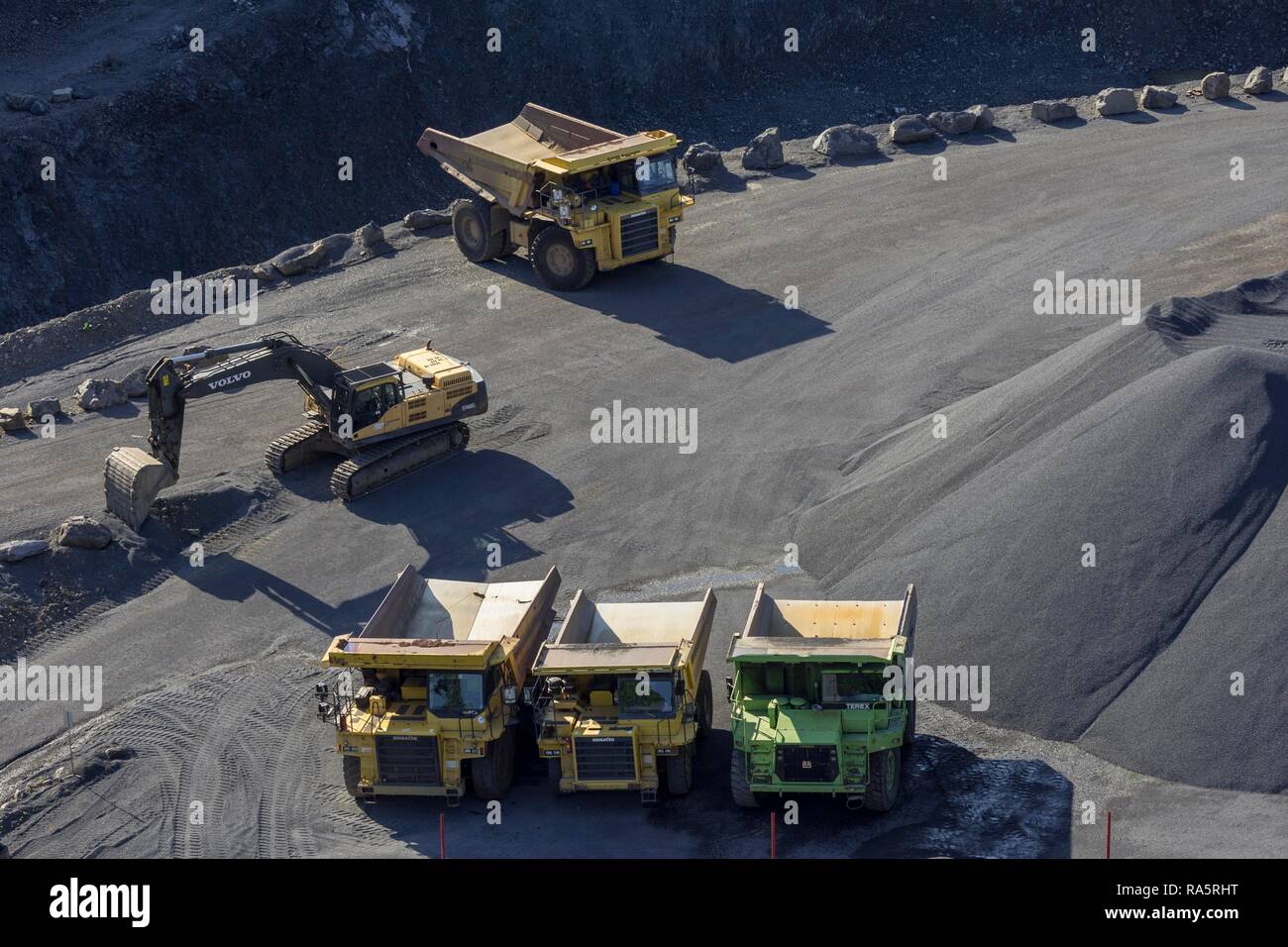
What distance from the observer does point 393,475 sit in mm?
27281

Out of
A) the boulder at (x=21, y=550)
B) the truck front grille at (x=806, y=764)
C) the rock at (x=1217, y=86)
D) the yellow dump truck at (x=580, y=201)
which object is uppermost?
the rock at (x=1217, y=86)

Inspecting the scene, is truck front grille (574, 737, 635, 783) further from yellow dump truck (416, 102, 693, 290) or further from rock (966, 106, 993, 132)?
rock (966, 106, 993, 132)

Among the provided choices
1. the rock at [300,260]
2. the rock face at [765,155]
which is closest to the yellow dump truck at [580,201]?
the rock at [300,260]

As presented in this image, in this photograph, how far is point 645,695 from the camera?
60.9ft

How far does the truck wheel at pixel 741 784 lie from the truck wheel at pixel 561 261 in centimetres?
1728

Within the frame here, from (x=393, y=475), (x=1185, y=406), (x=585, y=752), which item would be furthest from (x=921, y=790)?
(x=393, y=475)

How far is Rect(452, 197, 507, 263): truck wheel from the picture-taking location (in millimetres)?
35375

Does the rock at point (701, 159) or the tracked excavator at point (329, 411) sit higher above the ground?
the rock at point (701, 159)

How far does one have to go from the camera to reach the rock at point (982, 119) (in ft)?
132

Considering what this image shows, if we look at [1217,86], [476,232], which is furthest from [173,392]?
[1217,86]

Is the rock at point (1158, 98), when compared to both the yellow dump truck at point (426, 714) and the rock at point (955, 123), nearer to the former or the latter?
the rock at point (955, 123)

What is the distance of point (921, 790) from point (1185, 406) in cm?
732

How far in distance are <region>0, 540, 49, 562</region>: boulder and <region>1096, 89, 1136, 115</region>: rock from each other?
91.2ft

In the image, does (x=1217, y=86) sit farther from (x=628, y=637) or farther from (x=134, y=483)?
(x=134, y=483)
